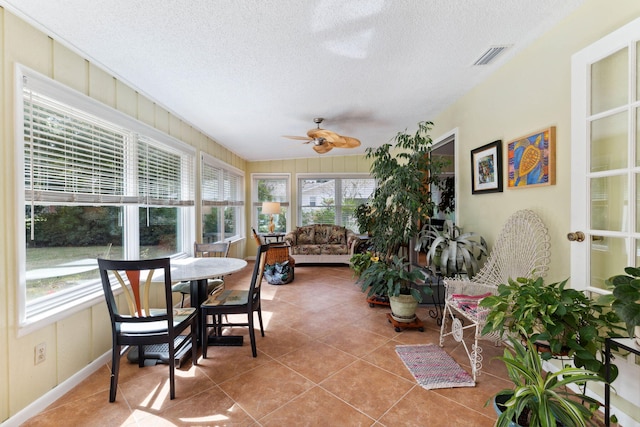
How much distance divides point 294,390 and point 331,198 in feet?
16.4

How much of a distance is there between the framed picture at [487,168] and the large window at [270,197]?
4.39 meters

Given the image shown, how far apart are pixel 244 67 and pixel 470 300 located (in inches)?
108

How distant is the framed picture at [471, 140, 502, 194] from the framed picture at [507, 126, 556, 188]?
0.12m

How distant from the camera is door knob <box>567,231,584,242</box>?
1.70 m

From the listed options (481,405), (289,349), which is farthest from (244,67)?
(481,405)

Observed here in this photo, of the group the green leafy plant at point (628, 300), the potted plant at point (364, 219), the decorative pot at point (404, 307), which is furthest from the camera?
the potted plant at point (364, 219)

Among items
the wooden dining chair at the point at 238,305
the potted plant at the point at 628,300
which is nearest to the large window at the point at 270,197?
the wooden dining chair at the point at 238,305

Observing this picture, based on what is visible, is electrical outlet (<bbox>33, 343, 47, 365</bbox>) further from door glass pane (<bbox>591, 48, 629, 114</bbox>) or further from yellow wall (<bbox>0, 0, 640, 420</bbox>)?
door glass pane (<bbox>591, 48, 629, 114</bbox>)

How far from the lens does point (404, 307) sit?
9.05ft

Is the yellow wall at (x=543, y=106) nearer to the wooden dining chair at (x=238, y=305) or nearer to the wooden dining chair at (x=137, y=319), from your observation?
the wooden dining chair at (x=238, y=305)

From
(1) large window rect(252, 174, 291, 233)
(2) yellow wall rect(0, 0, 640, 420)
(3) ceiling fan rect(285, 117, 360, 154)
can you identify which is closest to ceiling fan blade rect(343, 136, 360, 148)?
(3) ceiling fan rect(285, 117, 360, 154)

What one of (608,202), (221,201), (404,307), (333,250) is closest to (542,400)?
(608,202)

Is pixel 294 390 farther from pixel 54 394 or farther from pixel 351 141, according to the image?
pixel 351 141

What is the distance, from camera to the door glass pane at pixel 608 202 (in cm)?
153
